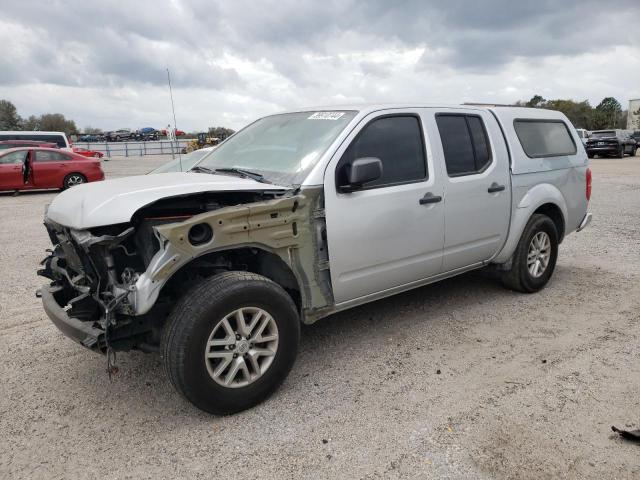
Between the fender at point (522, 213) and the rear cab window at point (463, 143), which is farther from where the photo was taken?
the fender at point (522, 213)

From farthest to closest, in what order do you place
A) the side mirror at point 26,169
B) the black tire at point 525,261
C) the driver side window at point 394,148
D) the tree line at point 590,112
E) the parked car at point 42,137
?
the tree line at point 590,112 → the parked car at point 42,137 → the side mirror at point 26,169 → the black tire at point 525,261 → the driver side window at point 394,148

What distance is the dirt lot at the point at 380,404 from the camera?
264cm

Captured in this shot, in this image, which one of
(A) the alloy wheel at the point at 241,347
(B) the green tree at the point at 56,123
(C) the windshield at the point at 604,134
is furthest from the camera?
(B) the green tree at the point at 56,123

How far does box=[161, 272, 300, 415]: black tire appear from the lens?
2812 mm

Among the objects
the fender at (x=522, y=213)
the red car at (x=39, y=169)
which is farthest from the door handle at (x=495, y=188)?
the red car at (x=39, y=169)

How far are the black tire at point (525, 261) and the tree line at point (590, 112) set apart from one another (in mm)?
72155

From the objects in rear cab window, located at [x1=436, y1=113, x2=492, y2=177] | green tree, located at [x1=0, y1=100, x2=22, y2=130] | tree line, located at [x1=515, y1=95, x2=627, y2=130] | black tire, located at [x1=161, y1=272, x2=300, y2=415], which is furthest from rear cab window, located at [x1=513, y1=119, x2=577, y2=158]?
tree line, located at [x1=515, y1=95, x2=627, y2=130]

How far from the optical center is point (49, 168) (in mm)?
14328

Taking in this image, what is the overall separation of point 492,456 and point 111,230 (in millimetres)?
2421

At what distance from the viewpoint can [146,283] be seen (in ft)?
9.04

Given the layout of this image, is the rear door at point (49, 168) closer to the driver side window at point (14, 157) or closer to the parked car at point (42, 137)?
the driver side window at point (14, 157)

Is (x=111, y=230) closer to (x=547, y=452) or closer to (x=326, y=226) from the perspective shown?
(x=326, y=226)

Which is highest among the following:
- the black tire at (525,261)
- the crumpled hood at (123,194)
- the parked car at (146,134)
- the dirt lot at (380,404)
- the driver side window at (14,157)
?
the parked car at (146,134)

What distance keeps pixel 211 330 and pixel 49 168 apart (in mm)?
13654
